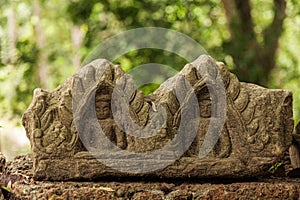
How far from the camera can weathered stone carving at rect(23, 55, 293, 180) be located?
4.13 m

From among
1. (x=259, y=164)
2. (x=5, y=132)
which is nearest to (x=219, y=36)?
(x=5, y=132)

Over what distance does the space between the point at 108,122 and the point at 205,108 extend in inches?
23.3

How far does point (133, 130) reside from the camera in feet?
13.8

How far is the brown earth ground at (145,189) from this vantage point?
157 inches

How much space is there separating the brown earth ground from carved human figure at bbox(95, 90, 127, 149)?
0.77ft

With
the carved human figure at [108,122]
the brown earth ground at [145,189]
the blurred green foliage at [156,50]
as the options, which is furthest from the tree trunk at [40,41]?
the brown earth ground at [145,189]

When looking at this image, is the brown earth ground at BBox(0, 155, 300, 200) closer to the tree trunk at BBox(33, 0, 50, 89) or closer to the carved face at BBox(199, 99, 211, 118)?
the carved face at BBox(199, 99, 211, 118)

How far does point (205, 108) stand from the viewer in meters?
4.32

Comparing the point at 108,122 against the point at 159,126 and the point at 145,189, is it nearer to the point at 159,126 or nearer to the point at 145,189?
the point at 159,126

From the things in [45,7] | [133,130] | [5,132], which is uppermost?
[45,7]

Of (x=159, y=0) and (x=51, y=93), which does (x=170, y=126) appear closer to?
(x=51, y=93)

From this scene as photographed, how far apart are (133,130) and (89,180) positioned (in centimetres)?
38

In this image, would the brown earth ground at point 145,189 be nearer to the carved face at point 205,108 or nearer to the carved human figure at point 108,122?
the carved human figure at point 108,122

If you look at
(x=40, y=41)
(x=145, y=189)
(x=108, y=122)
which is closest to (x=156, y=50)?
(x=108, y=122)
